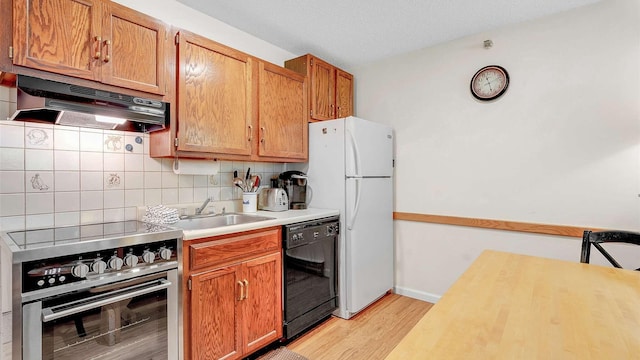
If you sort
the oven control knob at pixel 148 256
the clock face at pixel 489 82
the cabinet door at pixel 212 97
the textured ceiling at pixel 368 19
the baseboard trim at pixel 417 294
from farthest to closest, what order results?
the baseboard trim at pixel 417 294, the clock face at pixel 489 82, the textured ceiling at pixel 368 19, the cabinet door at pixel 212 97, the oven control knob at pixel 148 256

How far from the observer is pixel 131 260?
145cm

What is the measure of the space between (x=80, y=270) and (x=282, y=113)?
172cm

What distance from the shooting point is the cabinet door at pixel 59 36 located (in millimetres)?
1361

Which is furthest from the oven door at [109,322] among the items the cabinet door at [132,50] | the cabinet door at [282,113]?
the cabinet door at [282,113]

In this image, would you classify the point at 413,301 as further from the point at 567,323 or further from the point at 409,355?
the point at 409,355

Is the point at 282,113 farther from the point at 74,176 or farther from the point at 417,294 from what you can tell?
the point at 417,294

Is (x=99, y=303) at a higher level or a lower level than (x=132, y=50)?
lower

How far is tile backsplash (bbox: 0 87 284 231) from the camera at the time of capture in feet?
5.15

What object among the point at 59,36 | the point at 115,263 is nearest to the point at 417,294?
the point at 115,263

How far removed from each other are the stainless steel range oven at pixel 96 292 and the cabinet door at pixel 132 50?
82 cm

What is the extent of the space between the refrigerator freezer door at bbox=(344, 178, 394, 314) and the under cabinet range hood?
155 centimetres

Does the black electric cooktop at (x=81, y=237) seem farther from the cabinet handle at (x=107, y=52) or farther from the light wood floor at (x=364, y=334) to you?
the light wood floor at (x=364, y=334)

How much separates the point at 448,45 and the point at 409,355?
2.82 m

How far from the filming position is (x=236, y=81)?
2209 millimetres
